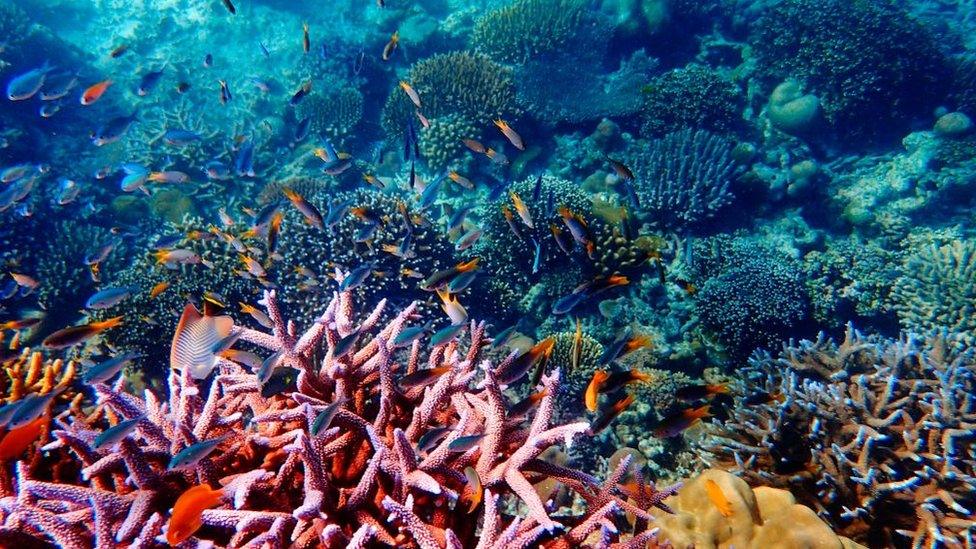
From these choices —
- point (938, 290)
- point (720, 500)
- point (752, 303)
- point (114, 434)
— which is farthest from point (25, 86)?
point (938, 290)

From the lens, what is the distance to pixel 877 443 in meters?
3.88

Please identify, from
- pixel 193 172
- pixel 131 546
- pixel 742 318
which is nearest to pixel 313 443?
pixel 131 546

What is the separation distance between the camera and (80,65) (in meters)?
16.6

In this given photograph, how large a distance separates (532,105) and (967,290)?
25.0 feet

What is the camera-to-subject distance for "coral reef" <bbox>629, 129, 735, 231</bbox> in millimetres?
8188

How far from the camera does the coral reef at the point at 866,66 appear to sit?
10.2 metres

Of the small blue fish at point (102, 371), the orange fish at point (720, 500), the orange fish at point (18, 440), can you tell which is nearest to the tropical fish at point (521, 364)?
the orange fish at point (720, 500)

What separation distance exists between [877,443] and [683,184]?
529 cm

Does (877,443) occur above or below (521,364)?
below

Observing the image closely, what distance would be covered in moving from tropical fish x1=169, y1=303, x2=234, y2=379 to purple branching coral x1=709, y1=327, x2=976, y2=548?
4.10 m

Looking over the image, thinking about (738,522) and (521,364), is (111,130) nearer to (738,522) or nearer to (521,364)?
(521,364)

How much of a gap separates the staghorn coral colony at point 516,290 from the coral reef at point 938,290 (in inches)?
2.2

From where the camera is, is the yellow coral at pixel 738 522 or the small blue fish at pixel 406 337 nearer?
the yellow coral at pixel 738 522

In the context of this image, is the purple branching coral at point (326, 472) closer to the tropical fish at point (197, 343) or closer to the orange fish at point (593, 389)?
the tropical fish at point (197, 343)
